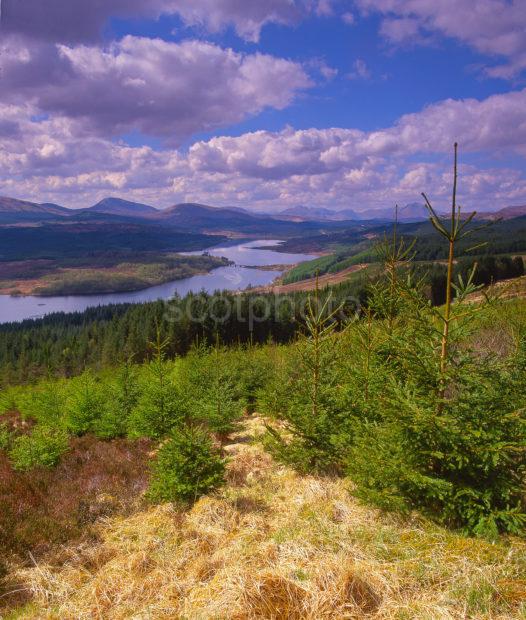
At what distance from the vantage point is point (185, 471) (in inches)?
325

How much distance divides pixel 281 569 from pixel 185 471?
3669 millimetres

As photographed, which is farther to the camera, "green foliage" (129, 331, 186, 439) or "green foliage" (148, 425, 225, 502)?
"green foliage" (129, 331, 186, 439)

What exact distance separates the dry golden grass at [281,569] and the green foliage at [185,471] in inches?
13.8

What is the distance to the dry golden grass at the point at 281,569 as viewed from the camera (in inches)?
181

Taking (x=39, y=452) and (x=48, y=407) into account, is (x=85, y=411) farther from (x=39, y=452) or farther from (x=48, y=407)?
(x=48, y=407)

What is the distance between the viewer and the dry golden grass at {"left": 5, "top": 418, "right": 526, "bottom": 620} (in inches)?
181

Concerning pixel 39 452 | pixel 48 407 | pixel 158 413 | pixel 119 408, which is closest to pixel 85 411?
pixel 119 408

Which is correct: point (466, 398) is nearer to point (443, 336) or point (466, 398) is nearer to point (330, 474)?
point (443, 336)

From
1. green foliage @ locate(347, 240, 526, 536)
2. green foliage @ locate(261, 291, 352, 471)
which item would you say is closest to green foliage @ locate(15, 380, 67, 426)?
green foliage @ locate(261, 291, 352, 471)

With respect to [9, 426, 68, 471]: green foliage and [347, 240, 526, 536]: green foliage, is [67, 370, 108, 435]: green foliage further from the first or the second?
[347, 240, 526, 536]: green foliage

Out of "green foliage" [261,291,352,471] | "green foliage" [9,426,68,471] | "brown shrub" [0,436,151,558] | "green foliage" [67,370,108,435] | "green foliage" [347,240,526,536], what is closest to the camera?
"green foliage" [347,240,526,536]

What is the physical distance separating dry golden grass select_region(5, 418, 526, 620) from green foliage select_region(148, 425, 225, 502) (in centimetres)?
35

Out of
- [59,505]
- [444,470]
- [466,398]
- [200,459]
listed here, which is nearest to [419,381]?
[466,398]

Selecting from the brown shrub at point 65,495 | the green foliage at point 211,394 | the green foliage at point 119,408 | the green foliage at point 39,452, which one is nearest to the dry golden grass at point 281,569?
the brown shrub at point 65,495
